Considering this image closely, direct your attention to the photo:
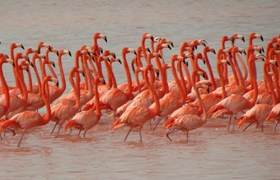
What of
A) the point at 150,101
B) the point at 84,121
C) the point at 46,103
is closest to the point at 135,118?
the point at 84,121

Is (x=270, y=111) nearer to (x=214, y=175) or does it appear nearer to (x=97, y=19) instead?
(x=214, y=175)

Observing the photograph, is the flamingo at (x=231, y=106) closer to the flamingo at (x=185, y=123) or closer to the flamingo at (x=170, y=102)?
the flamingo at (x=170, y=102)

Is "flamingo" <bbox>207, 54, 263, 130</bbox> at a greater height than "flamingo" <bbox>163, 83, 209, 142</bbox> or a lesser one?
greater

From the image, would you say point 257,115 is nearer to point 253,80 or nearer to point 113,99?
point 253,80

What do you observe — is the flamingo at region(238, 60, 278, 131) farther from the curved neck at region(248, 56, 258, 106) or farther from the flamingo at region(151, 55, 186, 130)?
the flamingo at region(151, 55, 186, 130)

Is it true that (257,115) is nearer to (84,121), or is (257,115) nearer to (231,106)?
(231,106)

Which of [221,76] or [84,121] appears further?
[221,76]

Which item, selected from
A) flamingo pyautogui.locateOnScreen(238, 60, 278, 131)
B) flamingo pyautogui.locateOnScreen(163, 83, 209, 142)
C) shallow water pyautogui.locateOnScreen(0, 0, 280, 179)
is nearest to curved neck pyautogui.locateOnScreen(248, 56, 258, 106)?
shallow water pyautogui.locateOnScreen(0, 0, 280, 179)

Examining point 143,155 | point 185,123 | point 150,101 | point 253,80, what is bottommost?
point 143,155

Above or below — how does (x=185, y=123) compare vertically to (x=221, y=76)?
below

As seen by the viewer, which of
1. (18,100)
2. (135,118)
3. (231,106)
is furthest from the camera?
(18,100)

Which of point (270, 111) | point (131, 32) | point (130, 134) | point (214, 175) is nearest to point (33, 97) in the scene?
point (130, 134)

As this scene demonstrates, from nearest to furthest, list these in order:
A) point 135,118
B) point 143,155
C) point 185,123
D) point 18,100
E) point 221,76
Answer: point 143,155 < point 185,123 < point 135,118 < point 18,100 < point 221,76

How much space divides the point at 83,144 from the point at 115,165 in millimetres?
1522
